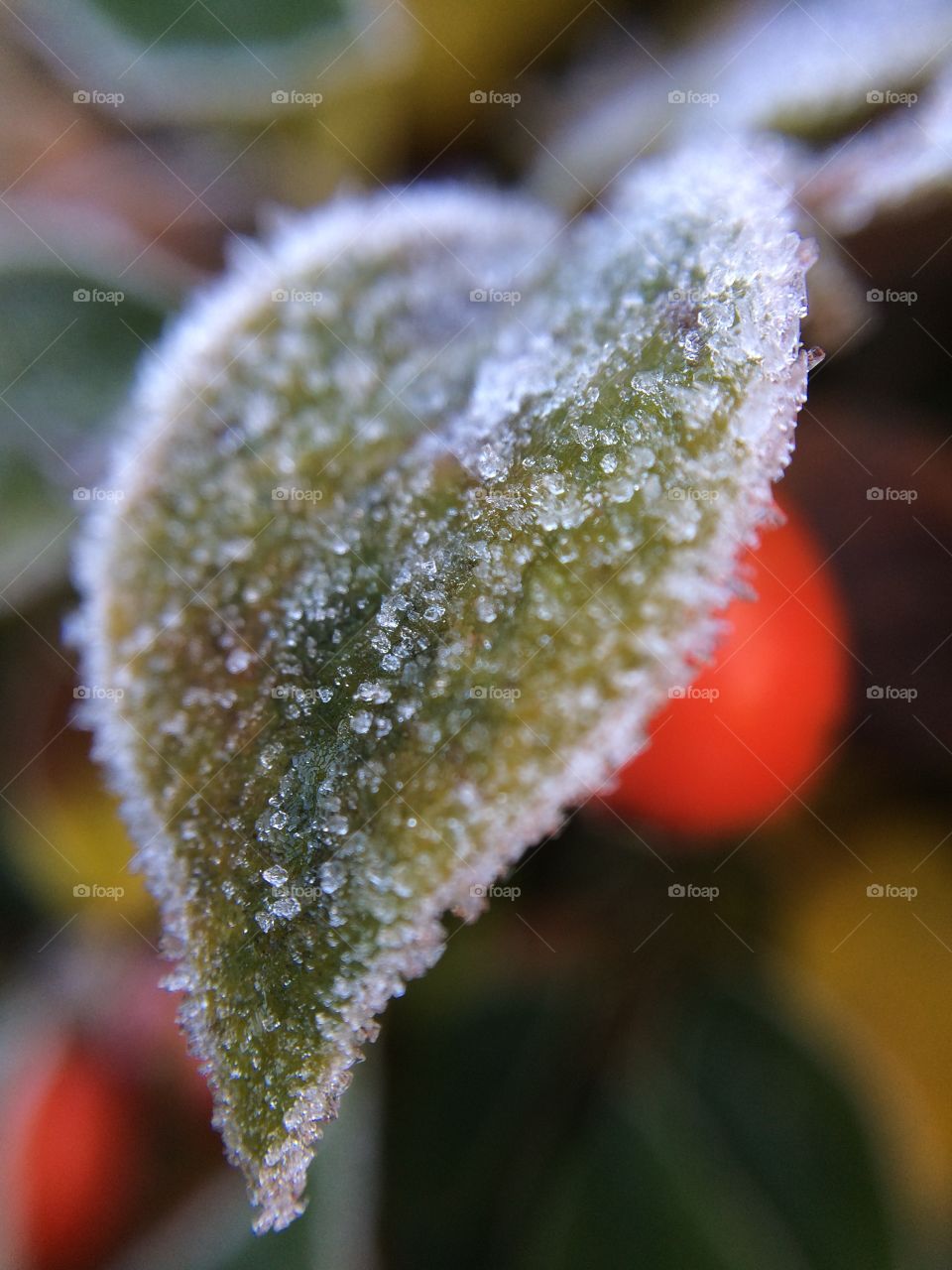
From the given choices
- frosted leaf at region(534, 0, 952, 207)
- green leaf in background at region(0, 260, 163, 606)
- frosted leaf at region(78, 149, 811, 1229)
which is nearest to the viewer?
frosted leaf at region(78, 149, 811, 1229)

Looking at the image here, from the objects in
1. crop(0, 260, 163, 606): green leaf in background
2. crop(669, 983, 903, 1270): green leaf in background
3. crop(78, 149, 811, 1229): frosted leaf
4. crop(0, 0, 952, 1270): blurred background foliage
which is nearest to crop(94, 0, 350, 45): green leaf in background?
crop(0, 0, 952, 1270): blurred background foliage

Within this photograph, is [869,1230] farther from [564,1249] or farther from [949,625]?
[949,625]

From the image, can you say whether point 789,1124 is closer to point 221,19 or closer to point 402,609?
point 402,609

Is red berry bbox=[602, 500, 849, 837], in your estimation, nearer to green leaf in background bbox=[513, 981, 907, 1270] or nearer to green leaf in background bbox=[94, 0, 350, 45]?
green leaf in background bbox=[513, 981, 907, 1270]

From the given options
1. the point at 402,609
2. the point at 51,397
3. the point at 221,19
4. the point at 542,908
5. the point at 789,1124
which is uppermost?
the point at 221,19

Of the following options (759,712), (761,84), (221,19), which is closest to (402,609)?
(759,712)

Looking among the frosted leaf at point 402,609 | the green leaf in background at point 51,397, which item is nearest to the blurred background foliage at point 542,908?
the green leaf in background at point 51,397
